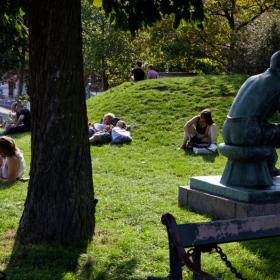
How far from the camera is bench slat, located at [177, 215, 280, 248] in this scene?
3688 millimetres

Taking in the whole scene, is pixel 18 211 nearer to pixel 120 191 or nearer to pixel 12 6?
pixel 120 191

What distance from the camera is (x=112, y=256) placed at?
228 inches

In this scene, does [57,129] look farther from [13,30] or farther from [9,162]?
[9,162]

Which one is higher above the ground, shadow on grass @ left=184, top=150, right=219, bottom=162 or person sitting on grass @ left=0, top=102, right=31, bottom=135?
person sitting on grass @ left=0, top=102, right=31, bottom=135

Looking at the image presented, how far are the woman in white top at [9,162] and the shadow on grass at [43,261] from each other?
372 cm

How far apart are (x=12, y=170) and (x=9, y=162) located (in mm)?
146

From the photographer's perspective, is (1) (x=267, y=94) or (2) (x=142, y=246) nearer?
(2) (x=142, y=246)

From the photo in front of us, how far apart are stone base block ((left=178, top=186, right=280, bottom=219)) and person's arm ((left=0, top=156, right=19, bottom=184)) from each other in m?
3.05

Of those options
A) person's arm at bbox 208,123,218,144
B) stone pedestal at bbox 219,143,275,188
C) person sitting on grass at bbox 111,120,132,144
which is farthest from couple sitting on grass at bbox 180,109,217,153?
stone pedestal at bbox 219,143,275,188

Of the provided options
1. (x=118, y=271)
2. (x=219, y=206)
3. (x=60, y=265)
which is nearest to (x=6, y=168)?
(x=219, y=206)

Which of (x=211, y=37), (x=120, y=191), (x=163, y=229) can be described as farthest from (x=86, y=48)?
(x=163, y=229)

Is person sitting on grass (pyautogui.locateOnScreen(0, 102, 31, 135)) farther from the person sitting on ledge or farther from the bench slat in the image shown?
the bench slat

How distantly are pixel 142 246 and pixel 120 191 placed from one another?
2879mm

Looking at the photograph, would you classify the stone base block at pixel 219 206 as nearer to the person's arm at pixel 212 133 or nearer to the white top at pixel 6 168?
the white top at pixel 6 168
